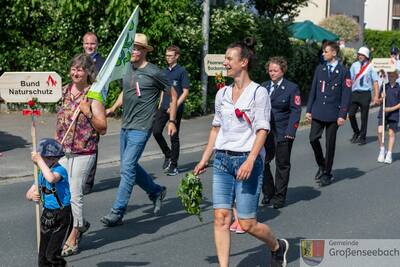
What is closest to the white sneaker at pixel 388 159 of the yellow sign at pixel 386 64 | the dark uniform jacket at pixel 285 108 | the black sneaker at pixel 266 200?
the yellow sign at pixel 386 64

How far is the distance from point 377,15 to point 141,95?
52.1 metres

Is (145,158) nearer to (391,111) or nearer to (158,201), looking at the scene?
(391,111)

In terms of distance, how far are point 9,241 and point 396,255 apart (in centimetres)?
384

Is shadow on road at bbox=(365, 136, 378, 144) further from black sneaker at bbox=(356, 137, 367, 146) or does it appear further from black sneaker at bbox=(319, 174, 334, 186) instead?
black sneaker at bbox=(319, 174, 334, 186)

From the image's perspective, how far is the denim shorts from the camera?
633 cm

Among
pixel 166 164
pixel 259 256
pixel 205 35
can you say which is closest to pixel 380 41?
pixel 205 35

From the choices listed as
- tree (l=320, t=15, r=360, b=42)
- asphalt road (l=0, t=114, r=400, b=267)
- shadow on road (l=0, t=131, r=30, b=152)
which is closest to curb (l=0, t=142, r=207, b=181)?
asphalt road (l=0, t=114, r=400, b=267)

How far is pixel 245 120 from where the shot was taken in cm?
639

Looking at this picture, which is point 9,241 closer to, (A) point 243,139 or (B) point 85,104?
(B) point 85,104

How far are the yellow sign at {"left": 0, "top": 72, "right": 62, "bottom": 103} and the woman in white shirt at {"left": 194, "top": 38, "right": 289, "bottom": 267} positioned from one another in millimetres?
1404

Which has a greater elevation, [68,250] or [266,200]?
[68,250]

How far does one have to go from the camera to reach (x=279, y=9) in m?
27.1

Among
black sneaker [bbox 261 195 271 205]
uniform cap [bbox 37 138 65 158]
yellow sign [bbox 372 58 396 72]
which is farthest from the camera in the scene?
yellow sign [bbox 372 58 396 72]

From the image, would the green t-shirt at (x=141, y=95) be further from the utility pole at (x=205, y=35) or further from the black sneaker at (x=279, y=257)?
the utility pole at (x=205, y=35)
